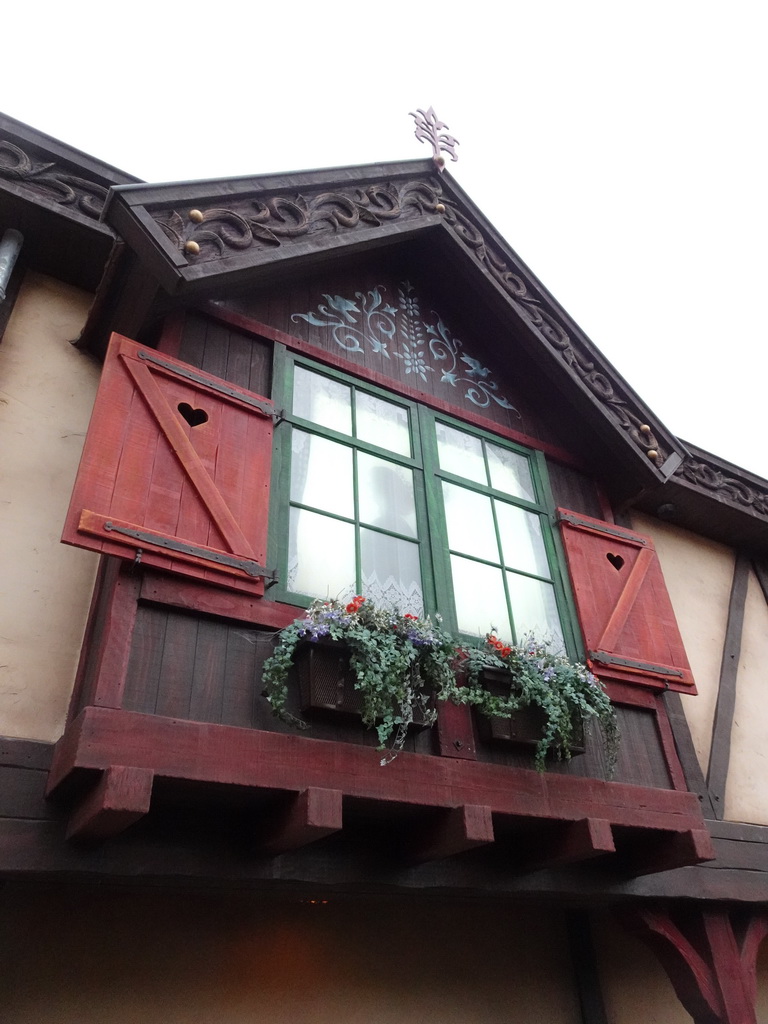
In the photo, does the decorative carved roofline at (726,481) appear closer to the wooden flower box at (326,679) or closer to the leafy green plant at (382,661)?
the leafy green plant at (382,661)

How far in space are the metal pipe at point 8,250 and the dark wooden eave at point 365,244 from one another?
1.64 feet

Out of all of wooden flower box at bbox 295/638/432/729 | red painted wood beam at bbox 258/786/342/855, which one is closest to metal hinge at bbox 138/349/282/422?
wooden flower box at bbox 295/638/432/729

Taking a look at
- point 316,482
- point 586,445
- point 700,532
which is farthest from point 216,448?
point 700,532

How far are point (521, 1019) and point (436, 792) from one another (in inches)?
75.9

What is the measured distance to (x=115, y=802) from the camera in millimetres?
2533

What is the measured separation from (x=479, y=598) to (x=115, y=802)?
2286 millimetres

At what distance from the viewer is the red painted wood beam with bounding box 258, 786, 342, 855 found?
112 inches

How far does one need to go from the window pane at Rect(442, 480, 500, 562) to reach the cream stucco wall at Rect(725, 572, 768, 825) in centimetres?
230

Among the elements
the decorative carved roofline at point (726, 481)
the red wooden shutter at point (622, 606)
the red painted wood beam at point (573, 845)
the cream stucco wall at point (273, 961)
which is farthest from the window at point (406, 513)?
the decorative carved roofline at point (726, 481)

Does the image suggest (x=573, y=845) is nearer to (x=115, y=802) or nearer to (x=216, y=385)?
(x=115, y=802)

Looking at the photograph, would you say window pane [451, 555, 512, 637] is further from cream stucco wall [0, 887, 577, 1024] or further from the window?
cream stucco wall [0, 887, 577, 1024]

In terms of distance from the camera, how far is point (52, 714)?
3.22 m

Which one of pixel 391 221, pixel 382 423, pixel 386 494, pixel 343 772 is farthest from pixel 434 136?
pixel 343 772

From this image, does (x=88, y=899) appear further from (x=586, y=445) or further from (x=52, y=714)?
(x=586, y=445)
